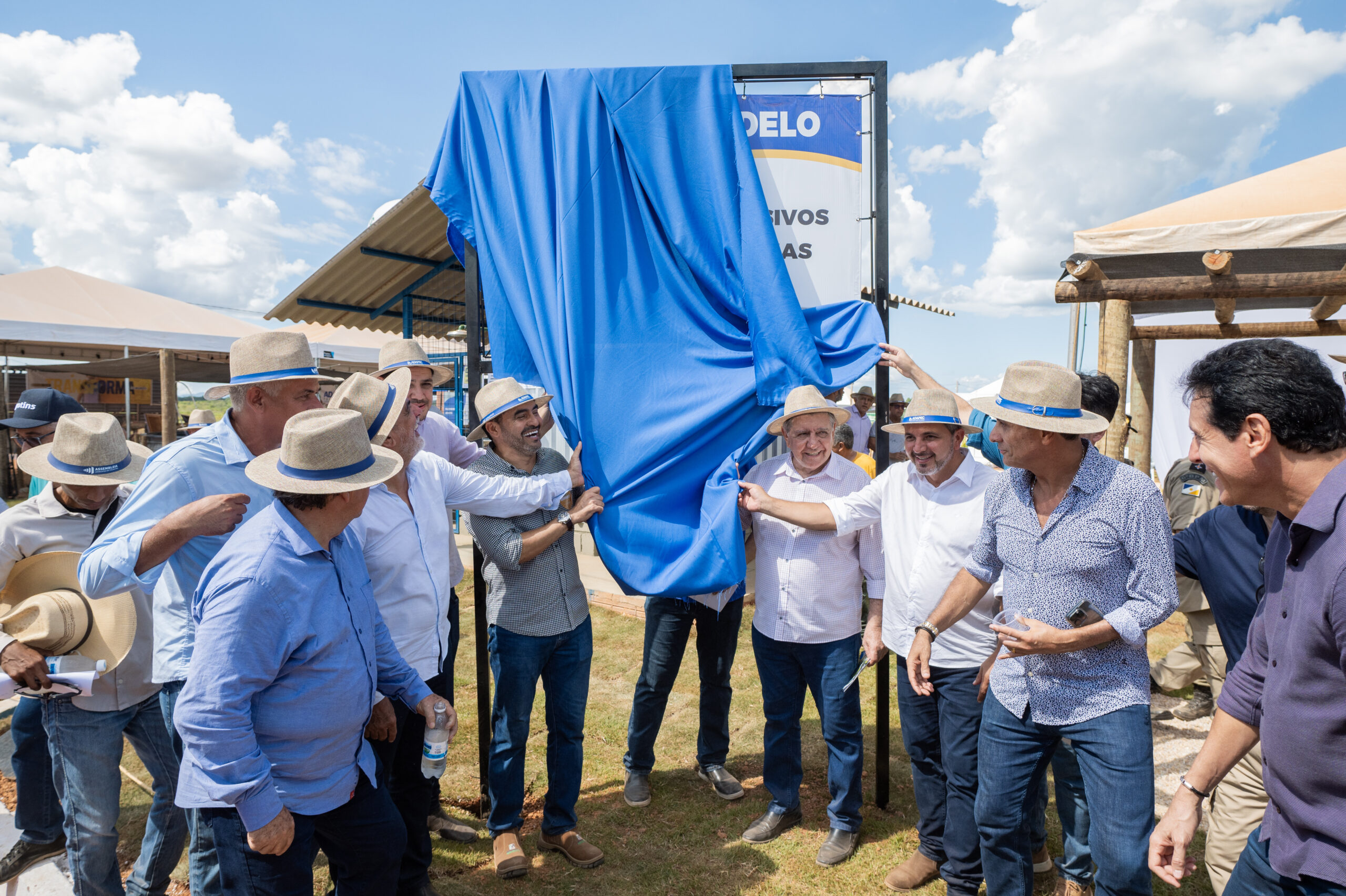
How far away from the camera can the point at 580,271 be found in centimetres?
345

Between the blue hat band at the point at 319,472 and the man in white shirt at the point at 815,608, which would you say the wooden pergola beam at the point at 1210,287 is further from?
the blue hat band at the point at 319,472

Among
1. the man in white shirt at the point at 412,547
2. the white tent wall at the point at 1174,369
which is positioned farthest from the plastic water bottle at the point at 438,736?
the white tent wall at the point at 1174,369

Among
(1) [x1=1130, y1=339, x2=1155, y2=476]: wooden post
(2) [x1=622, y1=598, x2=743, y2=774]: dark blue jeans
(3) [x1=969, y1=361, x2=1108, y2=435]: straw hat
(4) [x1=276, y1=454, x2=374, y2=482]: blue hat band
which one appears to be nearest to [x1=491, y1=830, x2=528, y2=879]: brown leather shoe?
(2) [x1=622, y1=598, x2=743, y2=774]: dark blue jeans

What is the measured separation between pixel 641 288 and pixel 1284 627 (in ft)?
8.71

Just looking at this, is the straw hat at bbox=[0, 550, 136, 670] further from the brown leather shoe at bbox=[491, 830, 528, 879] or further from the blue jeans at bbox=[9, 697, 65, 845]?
the brown leather shoe at bbox=[491, 830, 528, 879]

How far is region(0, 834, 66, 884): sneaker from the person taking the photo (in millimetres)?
3193

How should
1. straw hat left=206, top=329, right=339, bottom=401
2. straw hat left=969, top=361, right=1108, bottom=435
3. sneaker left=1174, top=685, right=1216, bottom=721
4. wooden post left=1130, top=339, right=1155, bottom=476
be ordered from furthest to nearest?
wooden post left=1130, top=339, right=1155, bottom=476 → sneaker left=1174, top=685, right=1216, bottom=721 → straw hat left=206, top=329, right=339, bottom=401 → straw hat left=969, top=361, right=1108, bottom=435

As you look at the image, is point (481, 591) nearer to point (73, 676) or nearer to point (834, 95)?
point (73, 676)

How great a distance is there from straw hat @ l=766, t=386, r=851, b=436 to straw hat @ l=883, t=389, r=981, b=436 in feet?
1.05

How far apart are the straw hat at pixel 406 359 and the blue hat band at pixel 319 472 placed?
181 cm

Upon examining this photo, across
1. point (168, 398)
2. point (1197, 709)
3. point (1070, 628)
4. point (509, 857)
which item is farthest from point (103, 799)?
point (168, 398)

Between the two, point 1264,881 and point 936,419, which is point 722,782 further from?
point 1264,881

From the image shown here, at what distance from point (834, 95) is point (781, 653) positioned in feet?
8.95

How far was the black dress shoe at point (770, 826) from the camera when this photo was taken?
138 inches
